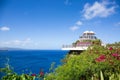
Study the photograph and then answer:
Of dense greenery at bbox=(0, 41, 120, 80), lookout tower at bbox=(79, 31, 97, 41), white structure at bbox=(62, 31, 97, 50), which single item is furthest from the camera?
lookout tower at bbox=(79, 31, 97, 41)

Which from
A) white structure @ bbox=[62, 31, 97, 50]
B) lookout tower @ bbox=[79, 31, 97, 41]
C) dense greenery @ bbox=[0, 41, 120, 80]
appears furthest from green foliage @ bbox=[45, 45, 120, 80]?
lookout tower @ bbox=[79, 31, 97, 41]

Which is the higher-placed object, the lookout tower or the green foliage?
the lookout tower

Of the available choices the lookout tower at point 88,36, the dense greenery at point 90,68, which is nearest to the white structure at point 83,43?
the lookout tower at point 88,36

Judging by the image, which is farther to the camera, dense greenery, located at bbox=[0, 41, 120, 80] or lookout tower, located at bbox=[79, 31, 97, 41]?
lookout tower, located at bbox=[79, 31, 97, 41]

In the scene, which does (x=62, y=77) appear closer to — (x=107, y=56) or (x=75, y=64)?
(x=75, y=64)

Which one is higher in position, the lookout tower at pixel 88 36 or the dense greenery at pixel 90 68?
the lookout tower at pixel 88 36

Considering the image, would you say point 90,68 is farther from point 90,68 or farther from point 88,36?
point 88,36

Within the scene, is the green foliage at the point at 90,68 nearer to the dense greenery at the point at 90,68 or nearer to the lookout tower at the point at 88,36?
the dense greenery at the point at 90,68

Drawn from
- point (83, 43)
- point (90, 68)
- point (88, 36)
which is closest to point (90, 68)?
point (90, 68)

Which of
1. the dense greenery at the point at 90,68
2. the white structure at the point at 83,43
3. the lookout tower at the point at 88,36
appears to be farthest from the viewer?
the lookout tower at the point at 88,36

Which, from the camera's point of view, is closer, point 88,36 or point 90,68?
point 90,68

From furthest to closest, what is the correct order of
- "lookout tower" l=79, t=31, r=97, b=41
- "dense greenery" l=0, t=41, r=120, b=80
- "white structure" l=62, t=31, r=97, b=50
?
"lookout tower" l=79, t=31, r=97, b=41 → "white structure" l=62, t=31, r=97, b=50 → "dense greenery" l=0, t=41, r=120, b=80

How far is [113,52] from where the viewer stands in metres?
12.5

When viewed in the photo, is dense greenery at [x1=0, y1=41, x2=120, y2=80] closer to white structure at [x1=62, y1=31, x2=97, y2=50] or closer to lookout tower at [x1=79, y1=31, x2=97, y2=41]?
white structure at [x1=62, y1=31, x2=97, y2=50]
